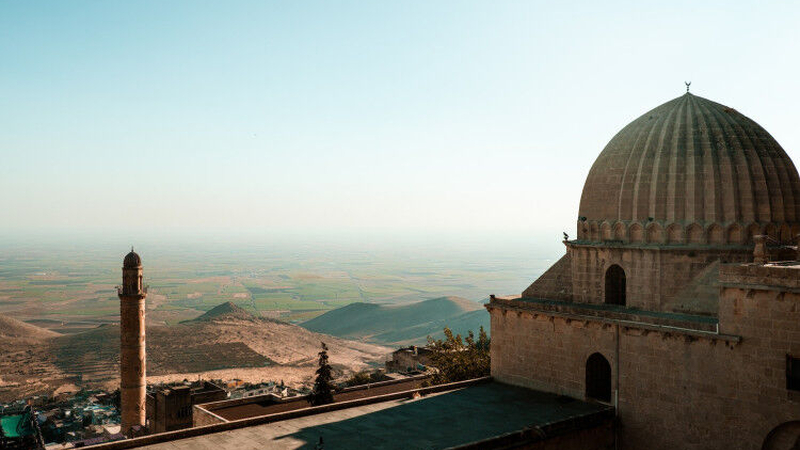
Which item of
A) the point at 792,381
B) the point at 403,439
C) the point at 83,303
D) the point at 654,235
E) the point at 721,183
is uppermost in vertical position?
the point at 721,183

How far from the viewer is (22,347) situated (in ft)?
241

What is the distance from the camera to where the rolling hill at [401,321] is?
116688mm

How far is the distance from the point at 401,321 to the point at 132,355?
10063 cm

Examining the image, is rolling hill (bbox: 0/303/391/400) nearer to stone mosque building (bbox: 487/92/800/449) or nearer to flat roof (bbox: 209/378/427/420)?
flat roof (bbox: 209/378/427/420)

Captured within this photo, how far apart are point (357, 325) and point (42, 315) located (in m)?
80.4

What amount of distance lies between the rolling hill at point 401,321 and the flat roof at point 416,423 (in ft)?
292

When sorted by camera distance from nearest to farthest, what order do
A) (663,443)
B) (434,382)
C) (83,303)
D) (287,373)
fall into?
(663,443) → (434,382) → (287,373) → (83,303)

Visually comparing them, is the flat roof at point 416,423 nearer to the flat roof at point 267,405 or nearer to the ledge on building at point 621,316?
the ledge on building at point 621,316

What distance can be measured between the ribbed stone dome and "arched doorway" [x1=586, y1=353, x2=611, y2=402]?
378cm

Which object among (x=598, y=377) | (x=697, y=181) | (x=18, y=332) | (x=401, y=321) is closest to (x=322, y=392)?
(x=598, y=377)

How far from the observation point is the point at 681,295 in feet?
54.9

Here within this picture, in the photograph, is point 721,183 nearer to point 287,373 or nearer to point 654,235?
point 654,235

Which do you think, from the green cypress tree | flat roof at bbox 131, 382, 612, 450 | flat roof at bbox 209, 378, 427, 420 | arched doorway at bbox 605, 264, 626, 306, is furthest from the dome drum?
flat roof at bbox 209, 378, 427, 420

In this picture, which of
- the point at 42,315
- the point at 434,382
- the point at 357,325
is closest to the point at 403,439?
the point at 434,382
